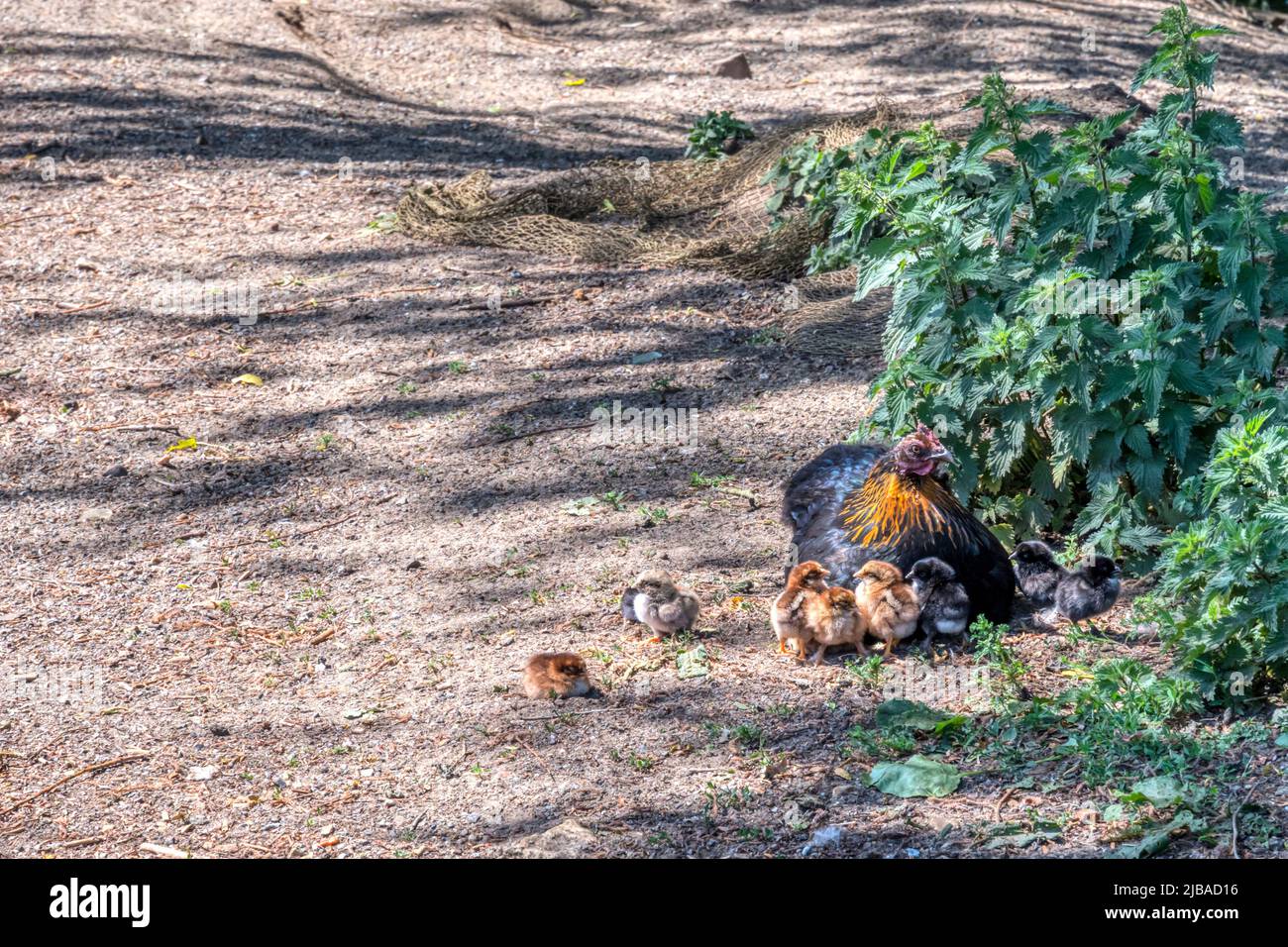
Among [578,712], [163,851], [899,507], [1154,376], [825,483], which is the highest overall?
[1154,376]

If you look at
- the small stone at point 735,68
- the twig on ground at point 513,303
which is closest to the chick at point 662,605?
the twig on ground at point 513,303

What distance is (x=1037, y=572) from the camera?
17.5 ft

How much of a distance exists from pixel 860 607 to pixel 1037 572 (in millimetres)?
795

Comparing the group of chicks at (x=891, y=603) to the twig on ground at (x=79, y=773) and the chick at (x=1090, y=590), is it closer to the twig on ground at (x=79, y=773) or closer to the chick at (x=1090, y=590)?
the chick at (x=1090, y=590)

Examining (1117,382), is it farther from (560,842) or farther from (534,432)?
(534,432)

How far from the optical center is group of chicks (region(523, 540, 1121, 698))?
4.91 m

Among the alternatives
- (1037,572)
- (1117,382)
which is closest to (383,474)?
(1037,572)

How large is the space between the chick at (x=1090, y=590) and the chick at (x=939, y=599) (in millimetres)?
399

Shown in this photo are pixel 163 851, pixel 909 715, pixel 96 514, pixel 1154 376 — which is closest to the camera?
pixel 163 851

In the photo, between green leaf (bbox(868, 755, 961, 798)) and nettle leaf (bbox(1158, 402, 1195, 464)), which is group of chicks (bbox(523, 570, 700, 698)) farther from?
nettle leaf (bbox(1158, 402, 1195, 464))

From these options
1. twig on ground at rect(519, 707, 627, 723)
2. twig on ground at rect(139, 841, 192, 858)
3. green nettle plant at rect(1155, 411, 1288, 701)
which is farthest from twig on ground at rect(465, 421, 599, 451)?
green nettle plant at rect(1155, 411, 1288, 701)

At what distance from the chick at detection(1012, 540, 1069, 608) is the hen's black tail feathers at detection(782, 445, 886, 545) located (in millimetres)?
729

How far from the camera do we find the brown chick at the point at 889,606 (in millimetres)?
5000

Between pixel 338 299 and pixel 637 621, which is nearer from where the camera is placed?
pixel 637 621
